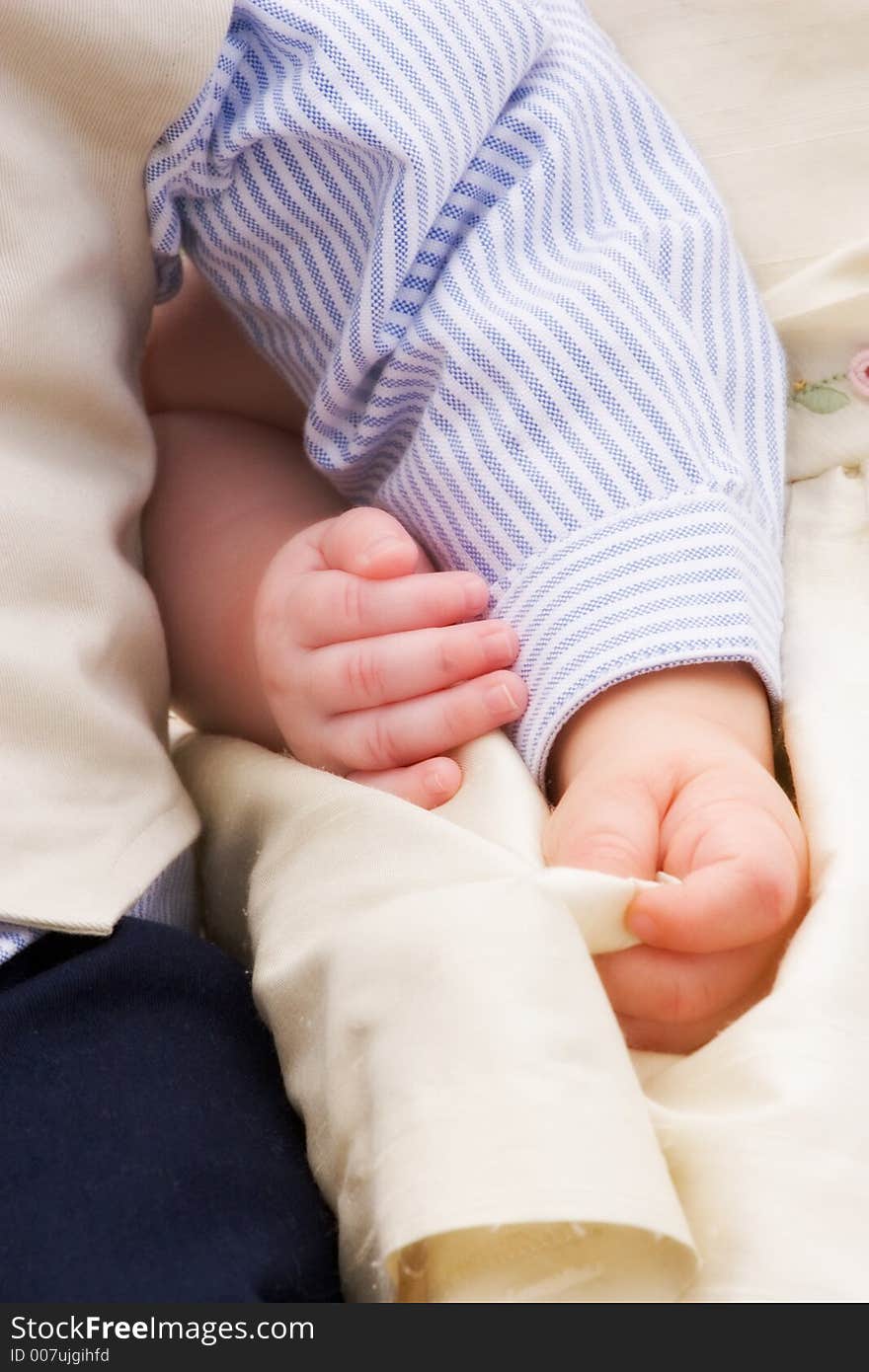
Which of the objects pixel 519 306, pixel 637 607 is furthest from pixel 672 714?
pixel 519 306

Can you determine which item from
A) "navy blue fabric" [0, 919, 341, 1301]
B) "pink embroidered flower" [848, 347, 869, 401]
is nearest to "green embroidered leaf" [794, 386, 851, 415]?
"pink embroidered flower" [848, 347, 869, 401]

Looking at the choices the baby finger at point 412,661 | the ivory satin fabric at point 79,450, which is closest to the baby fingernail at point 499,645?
the baby finger at point 412,661

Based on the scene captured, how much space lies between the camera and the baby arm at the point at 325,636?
49 centimetres

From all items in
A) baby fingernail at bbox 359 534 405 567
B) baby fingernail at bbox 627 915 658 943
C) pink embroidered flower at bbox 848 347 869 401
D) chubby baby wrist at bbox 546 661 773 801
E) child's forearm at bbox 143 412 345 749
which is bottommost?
child's forearm at bbox 143 412 345 749

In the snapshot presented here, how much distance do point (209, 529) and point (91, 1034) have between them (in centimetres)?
27

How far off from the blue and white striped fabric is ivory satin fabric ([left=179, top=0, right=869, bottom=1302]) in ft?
0.18

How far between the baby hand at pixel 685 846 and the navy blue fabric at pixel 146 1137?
0.11 metres

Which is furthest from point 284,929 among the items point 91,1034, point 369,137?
point 369,137

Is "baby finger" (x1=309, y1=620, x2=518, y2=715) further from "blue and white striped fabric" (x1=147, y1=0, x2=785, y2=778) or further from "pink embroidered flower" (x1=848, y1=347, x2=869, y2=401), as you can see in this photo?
"pink embroidered flower" (x1=848, y1=347, x2=869, y2=401)

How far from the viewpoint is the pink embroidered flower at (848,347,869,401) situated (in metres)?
0.59

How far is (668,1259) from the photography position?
338 mm

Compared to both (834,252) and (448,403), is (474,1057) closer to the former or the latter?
(448,403)

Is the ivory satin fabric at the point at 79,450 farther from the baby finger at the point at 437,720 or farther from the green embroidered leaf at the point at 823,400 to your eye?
the green embroidered leaf at the point at 823,400

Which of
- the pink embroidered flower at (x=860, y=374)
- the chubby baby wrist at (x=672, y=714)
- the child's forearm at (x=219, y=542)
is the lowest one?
the child's forearm at (x=219, y=542)
